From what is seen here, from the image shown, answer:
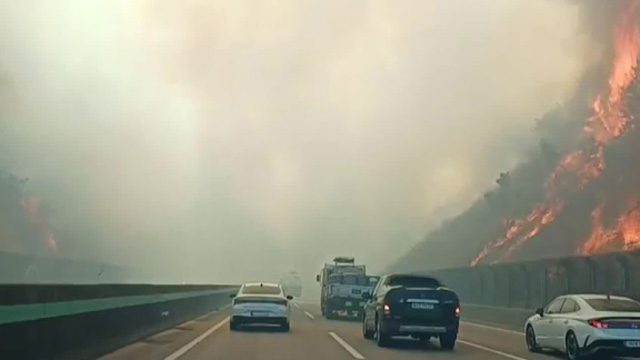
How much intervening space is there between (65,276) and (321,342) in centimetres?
2701

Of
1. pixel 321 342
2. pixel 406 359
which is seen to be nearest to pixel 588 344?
pixel 406 359

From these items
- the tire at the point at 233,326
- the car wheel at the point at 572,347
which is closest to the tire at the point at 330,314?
the tire at the point at 233,326

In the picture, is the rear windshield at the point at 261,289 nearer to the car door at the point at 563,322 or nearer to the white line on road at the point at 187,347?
the white line on road at the point at 187,347

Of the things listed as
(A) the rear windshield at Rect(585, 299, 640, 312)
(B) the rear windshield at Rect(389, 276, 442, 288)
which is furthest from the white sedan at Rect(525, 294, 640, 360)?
(B) the rear windshield at Rect(389, 276, 442, 288)

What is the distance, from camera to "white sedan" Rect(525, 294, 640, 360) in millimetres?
19031

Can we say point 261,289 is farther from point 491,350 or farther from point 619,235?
point 619,235

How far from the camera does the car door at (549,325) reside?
70.2 feet

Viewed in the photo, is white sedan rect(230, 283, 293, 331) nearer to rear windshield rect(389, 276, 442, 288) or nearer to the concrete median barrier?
the concrete median barrier

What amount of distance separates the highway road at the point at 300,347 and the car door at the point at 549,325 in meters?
0.40

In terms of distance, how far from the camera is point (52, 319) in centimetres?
1544

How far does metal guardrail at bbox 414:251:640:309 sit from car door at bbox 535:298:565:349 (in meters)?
5.71

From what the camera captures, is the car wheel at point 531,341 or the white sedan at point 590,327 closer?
the white sedan at point 590,327

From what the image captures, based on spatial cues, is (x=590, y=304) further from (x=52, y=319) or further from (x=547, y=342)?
(x=52, y=319)

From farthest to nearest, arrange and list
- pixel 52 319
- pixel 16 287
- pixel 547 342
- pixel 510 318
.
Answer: pixel 510 318 → pixel 547 342 → pixel 52 319 → pixel 16 287
